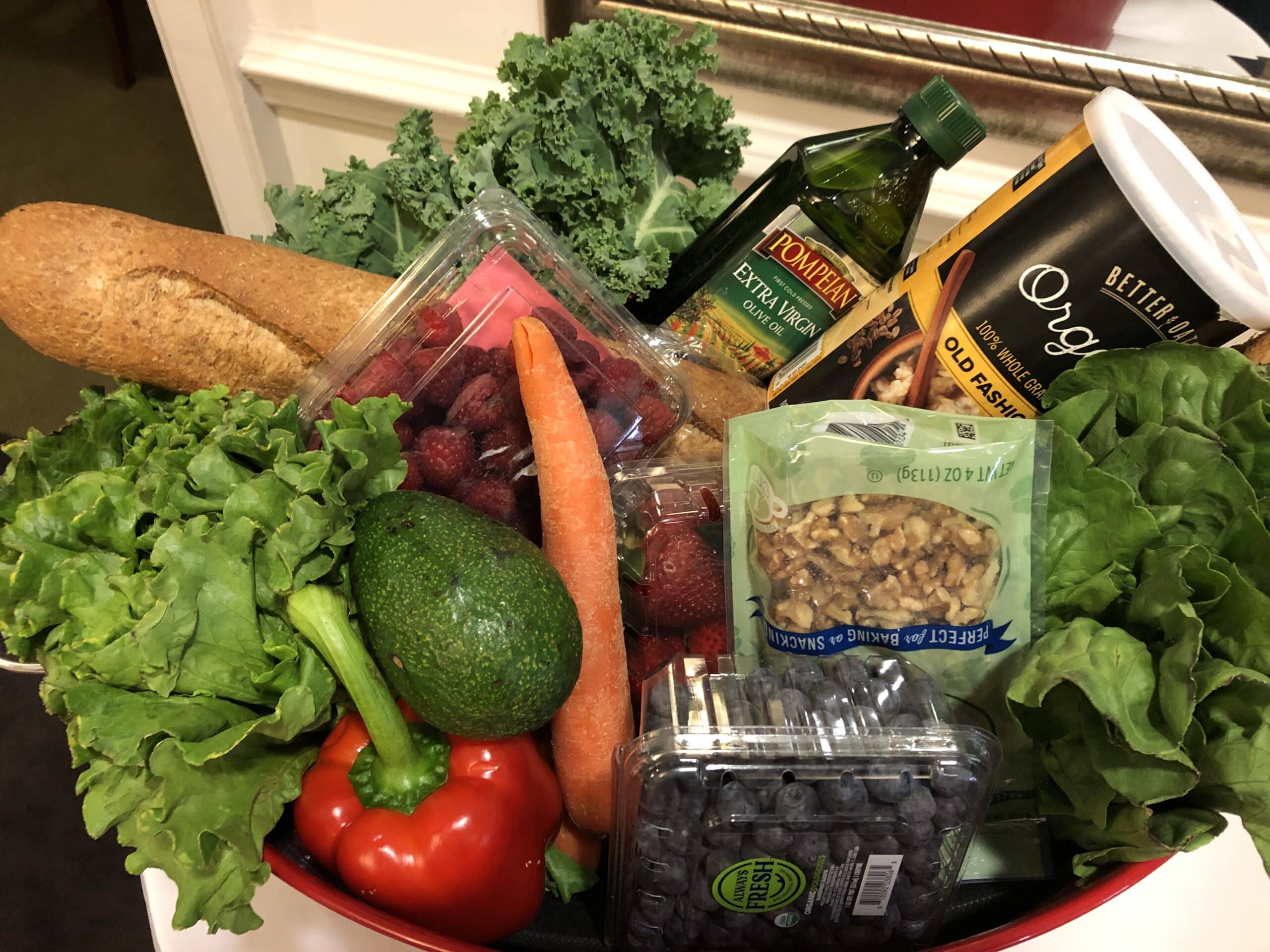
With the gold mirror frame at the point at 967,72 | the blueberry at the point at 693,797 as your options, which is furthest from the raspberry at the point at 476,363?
the gold mirror frame at the point at 967,72

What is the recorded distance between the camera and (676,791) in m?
0.65

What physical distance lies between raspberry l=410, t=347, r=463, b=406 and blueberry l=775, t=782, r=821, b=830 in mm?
489

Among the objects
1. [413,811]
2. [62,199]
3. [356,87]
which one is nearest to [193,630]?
[413,811]

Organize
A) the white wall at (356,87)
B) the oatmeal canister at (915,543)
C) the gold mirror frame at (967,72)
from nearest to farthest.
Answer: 1. the oatmeal canister at (915,543)
2. the gold mirror frame at (967,72)
3. the white wall at (356,87)

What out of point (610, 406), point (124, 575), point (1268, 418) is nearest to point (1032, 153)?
point (1268, 418)

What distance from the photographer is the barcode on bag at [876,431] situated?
2.51 feet

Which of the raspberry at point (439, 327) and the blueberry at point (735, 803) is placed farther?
the raspberry at point (439, 327)

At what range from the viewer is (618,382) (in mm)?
915

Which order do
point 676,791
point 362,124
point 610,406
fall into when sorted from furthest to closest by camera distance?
1. point 362,124
2. point 610,406
3. point 676,791

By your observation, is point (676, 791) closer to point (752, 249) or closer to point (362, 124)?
point (752, 249)

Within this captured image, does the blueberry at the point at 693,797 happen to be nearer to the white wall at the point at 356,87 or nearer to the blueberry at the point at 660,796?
the blueberry at the point at 660,796

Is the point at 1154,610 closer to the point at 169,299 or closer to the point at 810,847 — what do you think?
the point at 810,847

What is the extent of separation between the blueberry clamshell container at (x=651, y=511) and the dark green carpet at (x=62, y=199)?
3.66 ft

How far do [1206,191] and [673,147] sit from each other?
580 mm
